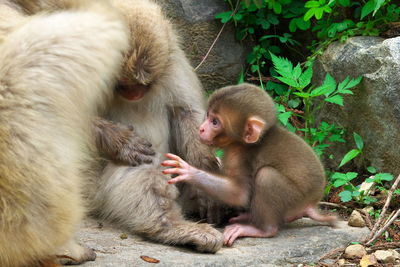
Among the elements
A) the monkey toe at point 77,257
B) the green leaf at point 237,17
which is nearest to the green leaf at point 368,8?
the green leaf at point 237,17

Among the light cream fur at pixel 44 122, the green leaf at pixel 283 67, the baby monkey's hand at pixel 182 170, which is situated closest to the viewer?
the light cream fur at pixel 44 122

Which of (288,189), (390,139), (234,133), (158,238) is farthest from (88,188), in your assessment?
(390,139)

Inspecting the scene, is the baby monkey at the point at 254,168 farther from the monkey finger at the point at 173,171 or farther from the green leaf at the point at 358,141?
the green leaf at the point at 358,141

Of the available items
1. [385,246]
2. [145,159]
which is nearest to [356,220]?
[385,246]

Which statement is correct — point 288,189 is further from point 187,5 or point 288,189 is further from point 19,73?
point 187,5

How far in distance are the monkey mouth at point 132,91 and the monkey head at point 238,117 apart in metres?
0.53

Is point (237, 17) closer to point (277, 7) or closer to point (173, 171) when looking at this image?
point (277, 7)

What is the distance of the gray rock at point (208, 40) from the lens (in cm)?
804

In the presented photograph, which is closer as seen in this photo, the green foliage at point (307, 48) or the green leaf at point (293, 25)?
the green foliage at point (307, 48)

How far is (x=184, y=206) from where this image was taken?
573 cm

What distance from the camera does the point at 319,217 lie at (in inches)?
217

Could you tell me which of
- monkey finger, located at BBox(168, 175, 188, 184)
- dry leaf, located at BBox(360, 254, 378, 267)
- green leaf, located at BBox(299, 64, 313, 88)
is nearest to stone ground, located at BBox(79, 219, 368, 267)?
dry leaf, located at BBox(360, 254, 378, 267)

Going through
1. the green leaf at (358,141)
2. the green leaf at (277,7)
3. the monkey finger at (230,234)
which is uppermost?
the green leaf at (277,7)

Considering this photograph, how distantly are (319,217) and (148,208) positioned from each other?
1.38m
